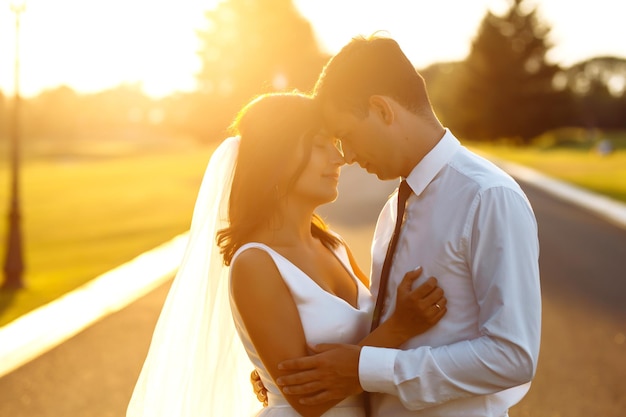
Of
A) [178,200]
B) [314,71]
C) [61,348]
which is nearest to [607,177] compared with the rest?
[178,200]

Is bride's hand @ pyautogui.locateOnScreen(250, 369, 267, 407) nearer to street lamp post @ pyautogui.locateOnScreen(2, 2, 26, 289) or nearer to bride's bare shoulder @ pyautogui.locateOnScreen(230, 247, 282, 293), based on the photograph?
bride's bare shoulder @ pyautogui.locateOnScreen(230, 247, 282, 293)

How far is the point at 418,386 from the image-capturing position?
2902 mm

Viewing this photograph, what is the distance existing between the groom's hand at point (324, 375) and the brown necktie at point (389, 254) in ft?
0.62

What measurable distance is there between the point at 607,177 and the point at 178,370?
32927 millimetres

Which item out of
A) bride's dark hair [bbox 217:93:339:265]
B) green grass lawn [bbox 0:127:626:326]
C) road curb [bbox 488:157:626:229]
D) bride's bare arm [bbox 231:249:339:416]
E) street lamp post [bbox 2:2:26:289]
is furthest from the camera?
road curb [bbox 488:157:626:229]

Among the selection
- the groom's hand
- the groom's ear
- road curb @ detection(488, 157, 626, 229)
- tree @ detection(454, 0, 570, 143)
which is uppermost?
the groom's ear

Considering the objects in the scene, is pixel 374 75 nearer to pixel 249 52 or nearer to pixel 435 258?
pixel 435 258

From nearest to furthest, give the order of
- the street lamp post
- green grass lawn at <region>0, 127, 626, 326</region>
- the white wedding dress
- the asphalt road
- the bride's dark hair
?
the white wedding dress → the bride's dark hair → the asphalt road → the street lamp post → green grass lawn at <region>0, 127, 626, 326</region>

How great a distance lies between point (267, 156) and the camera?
3525mm

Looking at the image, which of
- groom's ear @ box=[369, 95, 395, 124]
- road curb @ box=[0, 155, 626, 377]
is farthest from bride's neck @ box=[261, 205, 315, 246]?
road curb @ box=[0, 155, 626, 377]

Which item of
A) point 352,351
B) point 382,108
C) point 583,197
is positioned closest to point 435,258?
point 352,351

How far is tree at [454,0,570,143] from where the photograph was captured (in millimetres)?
81375

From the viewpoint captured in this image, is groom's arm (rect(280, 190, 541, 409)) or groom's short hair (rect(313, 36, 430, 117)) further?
groom's short hair (rect(313, 36, 430, 117))

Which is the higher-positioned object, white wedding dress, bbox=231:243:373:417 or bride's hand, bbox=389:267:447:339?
bride's hand, bbox=389:267:447:339
